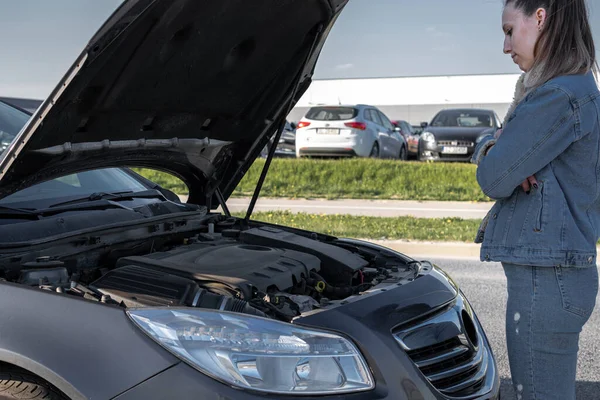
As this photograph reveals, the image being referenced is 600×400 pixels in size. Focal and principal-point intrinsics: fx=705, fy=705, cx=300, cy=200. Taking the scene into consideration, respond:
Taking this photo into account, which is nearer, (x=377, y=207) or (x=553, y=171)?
(x=553, y=171)

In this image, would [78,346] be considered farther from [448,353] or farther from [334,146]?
[334,146]

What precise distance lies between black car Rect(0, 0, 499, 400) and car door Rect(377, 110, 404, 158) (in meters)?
15.2

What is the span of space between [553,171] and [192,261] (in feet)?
4.70

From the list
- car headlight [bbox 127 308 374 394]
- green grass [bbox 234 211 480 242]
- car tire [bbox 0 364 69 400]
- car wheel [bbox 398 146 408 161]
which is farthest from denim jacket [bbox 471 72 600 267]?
car wheel [bbox 398 146 408 161]

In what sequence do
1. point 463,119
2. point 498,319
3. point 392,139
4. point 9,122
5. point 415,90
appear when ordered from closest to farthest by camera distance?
point 9,122 → point 498,319 → point 463,119 → point 392,139 → point 415,90

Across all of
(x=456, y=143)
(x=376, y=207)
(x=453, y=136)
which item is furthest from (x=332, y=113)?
(x=376, y=207)

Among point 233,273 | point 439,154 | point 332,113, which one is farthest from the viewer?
point 332,113

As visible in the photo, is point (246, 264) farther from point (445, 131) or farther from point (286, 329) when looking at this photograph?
point (445, 131)

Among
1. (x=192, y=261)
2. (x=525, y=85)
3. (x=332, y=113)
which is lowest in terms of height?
(x=192, y=261)

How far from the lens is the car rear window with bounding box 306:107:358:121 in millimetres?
17375

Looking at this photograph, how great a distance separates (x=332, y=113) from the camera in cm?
1767

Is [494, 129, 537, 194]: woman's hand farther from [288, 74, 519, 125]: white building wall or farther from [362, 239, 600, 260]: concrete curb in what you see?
[288, 74, 519, 125]: white building wall

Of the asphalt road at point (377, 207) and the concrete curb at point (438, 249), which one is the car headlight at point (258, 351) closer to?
the concrete curb at point (438, 249)

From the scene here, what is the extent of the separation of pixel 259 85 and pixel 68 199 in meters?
1.14
